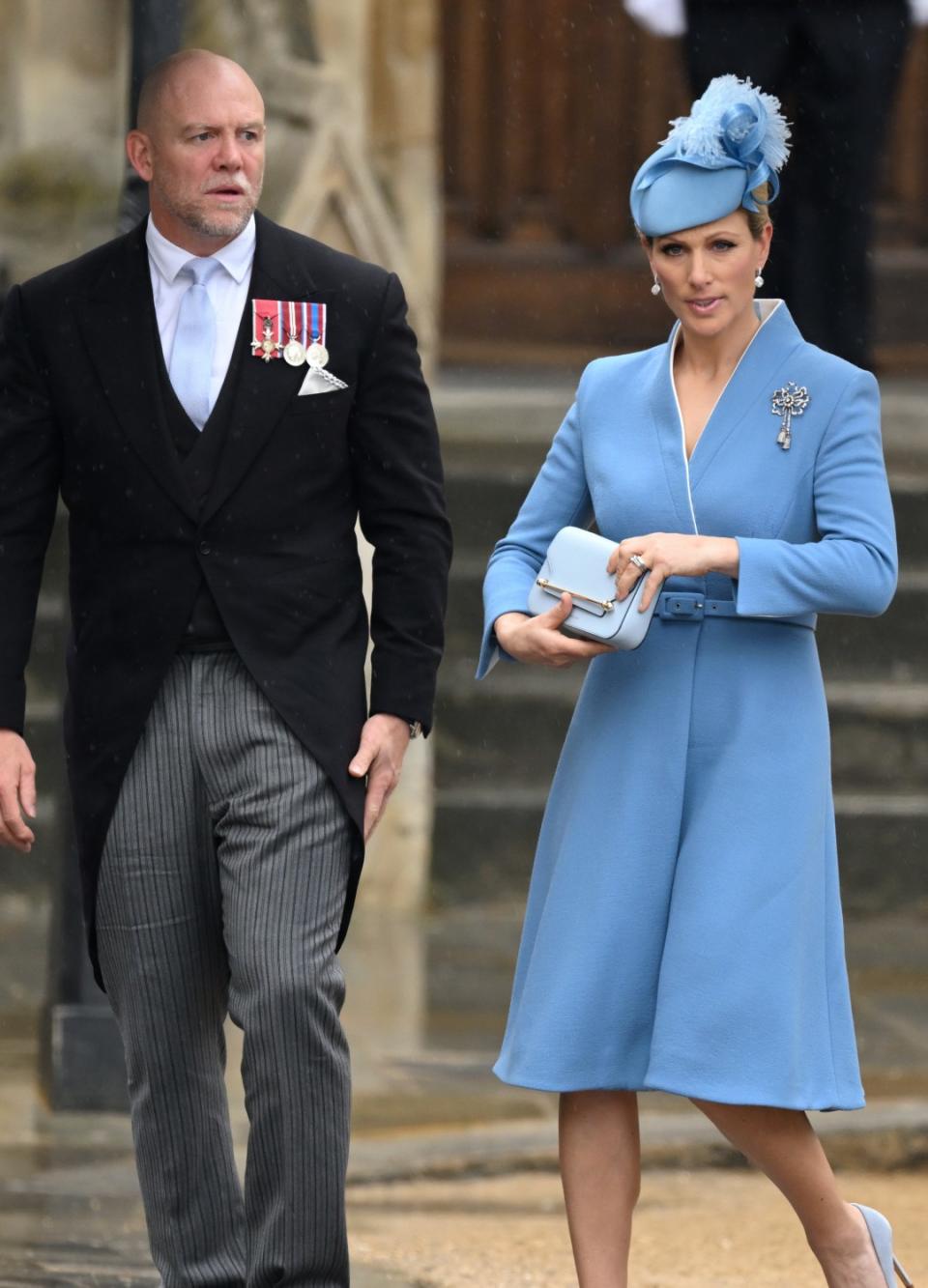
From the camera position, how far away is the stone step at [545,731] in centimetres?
807

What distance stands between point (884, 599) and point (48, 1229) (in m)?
1.99

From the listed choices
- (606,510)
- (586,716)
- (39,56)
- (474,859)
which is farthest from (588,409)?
(39,56)

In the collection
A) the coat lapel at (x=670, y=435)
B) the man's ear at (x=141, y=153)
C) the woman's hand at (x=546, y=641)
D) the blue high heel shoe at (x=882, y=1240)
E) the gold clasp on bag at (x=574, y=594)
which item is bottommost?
the blue high heel shoe at (x=882, y=1240)

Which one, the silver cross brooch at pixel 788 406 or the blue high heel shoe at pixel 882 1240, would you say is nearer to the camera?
the silver cross brooch at pixel 788 406

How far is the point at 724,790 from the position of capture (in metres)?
3.79

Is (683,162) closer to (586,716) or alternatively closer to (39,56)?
(586,716)

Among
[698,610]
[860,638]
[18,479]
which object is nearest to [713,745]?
[698,610]

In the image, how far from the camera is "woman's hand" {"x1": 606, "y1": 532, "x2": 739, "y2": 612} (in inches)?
145

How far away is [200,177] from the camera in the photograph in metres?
3.80

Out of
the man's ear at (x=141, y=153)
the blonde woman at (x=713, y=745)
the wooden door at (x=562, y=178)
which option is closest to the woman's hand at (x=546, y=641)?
the blonde woman at (x=713, y=745)

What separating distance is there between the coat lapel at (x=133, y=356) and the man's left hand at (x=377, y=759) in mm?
374

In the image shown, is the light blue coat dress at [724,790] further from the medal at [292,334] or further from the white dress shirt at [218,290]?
the white dress shirt at [218,290]

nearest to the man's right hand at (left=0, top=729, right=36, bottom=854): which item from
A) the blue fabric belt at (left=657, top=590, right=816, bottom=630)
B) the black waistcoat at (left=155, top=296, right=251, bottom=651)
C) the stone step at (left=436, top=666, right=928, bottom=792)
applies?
the black waistcoat at (left=155, top=296, right=251, bottom=651)

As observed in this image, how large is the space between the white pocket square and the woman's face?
0.45 meters
